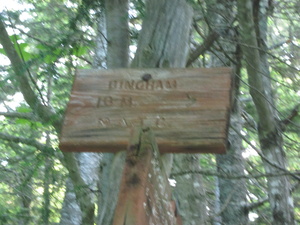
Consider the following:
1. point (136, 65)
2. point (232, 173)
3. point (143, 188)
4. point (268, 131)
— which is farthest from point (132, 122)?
point (232, 173)

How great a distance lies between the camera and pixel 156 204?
1616mm

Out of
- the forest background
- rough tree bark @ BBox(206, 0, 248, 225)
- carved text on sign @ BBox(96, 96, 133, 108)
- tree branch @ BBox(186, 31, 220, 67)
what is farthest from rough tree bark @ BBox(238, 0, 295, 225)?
carved text on sign @ BBox(96, 96, 133, 108)

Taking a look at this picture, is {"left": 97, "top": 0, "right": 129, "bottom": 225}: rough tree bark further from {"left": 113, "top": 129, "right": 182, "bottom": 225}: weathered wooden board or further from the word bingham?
{"left": 113, "top": 129, "right": 182, "bottom": 225}: weathered wooden board

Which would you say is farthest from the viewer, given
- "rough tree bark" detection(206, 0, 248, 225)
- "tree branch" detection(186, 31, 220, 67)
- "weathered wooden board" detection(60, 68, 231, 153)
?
"rough tree bark" detection(206, 0, 248, 225)

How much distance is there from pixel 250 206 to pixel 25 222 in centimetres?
272

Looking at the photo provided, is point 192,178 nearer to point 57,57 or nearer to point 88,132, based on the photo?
point 57,57

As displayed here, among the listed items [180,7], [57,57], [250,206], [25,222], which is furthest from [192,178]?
[180,7]

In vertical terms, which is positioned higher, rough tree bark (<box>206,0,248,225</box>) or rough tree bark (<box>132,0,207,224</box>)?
rough tree bark (<box>206,0,248,225</box>)

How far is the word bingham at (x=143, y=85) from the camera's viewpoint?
1.95 metres

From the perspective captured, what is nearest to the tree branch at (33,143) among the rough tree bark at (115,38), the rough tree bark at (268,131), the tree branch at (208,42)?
the rough tree bark at (115,38)

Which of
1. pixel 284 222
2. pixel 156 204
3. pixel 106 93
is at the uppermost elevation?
pixel 284 222

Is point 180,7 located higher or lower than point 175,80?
higher

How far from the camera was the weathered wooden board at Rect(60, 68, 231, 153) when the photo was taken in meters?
1.83

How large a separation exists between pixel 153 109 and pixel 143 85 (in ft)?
0.46
